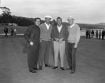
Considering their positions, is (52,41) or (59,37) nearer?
(59,37)

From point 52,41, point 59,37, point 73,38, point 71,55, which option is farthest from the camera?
point 52,41

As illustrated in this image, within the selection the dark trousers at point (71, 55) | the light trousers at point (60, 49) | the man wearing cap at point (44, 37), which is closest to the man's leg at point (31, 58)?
the man wearing cap at point (44, 37)

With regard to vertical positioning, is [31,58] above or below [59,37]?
below

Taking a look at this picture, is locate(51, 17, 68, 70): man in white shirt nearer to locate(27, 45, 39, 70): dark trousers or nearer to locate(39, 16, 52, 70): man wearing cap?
locate(39, 16, 52, 70): man wearing cap

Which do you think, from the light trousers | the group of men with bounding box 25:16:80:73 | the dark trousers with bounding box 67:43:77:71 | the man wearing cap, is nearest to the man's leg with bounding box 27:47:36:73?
the group of men with bounding box 25:16:80:73

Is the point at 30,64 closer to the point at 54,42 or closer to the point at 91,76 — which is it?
the point at 54,42

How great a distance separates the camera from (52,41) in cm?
920

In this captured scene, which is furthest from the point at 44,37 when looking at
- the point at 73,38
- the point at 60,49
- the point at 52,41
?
the point at 73,38

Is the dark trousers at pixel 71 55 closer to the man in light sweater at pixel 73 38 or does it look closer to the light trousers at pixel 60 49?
the man in light sweater at pixel 73 38

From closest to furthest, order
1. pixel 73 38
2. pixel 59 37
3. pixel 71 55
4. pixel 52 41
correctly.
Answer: pixel 73 38, pixel 71 55, pixel 59 37, pixel 52 41

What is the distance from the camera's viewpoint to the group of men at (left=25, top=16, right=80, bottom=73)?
28.1 feet

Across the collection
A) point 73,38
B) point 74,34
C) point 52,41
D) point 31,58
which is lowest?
point 31,58

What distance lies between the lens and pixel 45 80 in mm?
7254

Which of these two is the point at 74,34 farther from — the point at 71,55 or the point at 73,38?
the point at 71,55
